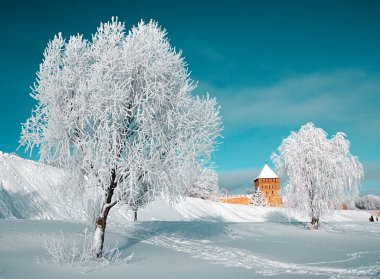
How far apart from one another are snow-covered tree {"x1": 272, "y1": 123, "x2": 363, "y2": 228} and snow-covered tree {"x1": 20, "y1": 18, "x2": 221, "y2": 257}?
18.4m

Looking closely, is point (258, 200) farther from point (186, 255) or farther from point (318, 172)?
point (186, 255)

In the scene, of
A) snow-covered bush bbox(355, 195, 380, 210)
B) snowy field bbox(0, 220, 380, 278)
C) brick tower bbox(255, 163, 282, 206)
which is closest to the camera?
snowy field bbox(0, 220, 380, 278)

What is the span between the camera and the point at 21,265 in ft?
29.2

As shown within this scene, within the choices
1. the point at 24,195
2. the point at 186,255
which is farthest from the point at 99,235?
the point at 24,195

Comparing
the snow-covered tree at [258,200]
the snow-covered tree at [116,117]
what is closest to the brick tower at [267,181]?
the snow-covered tree at [258,200]

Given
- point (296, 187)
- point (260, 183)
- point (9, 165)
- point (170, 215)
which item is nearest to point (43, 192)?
point (9, 165)

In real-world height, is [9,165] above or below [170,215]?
above

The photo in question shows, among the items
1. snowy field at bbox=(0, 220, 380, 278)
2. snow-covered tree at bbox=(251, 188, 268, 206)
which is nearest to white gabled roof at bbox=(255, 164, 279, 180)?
snow-covered tree at bbox=(251, 188, 268, 206)

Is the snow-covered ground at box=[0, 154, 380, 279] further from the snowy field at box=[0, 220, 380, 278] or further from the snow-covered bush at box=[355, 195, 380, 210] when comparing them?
the snow-covered bush at box=[355, 195, 380, 210]

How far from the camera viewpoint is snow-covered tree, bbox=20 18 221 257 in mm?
10484

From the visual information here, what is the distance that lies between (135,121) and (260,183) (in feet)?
369

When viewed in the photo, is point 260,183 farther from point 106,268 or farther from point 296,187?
point 106,268

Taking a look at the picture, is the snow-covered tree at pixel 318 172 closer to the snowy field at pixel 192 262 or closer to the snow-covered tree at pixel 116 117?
the snowy field at pixel 192 262

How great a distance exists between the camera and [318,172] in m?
27.7
